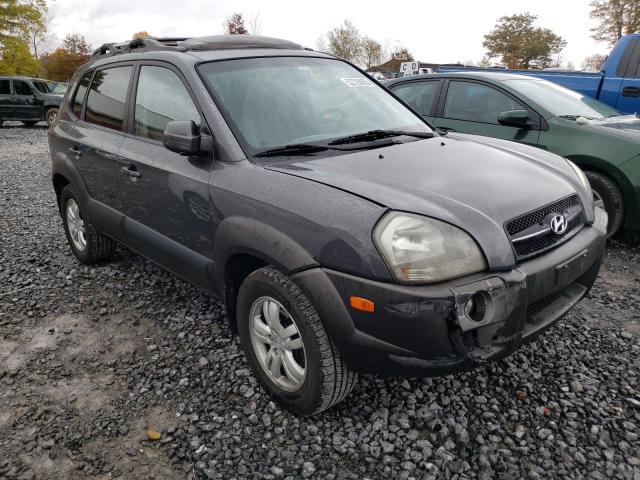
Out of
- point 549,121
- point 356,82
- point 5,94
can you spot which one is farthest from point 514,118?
point 5,94

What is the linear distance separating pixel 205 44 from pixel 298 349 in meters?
2.00

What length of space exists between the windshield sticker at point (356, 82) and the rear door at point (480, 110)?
76.1 inches

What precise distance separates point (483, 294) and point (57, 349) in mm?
2612

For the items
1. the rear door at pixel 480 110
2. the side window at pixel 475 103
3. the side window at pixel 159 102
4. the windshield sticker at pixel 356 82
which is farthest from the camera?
the side window at pixel 475 103

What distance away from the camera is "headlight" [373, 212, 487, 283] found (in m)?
1.85

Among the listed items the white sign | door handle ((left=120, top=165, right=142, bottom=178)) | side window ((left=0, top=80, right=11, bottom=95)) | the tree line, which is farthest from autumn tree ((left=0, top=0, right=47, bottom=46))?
door handle ((left=120, top=165, right=142, bottom=178))

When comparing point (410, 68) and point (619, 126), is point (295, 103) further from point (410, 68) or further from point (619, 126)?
point (410, 68)

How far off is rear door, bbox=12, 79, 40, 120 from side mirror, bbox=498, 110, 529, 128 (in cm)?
1649

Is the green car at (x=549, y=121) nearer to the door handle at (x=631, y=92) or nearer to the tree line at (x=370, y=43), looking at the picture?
the door handle at (x=631, y=92)

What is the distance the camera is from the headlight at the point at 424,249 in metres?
1.85

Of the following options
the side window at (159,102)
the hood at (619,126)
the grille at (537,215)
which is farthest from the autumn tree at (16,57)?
the grille at (537,215)

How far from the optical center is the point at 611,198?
433cm

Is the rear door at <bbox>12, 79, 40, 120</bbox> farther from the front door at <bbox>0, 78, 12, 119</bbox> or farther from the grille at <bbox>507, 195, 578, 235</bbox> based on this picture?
the grille at <bbox>507, 195, 578, 235</bbox>

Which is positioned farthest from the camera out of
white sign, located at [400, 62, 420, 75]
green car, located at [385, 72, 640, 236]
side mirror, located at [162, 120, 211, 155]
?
white sign, located at [400, 62, 420, 75]
